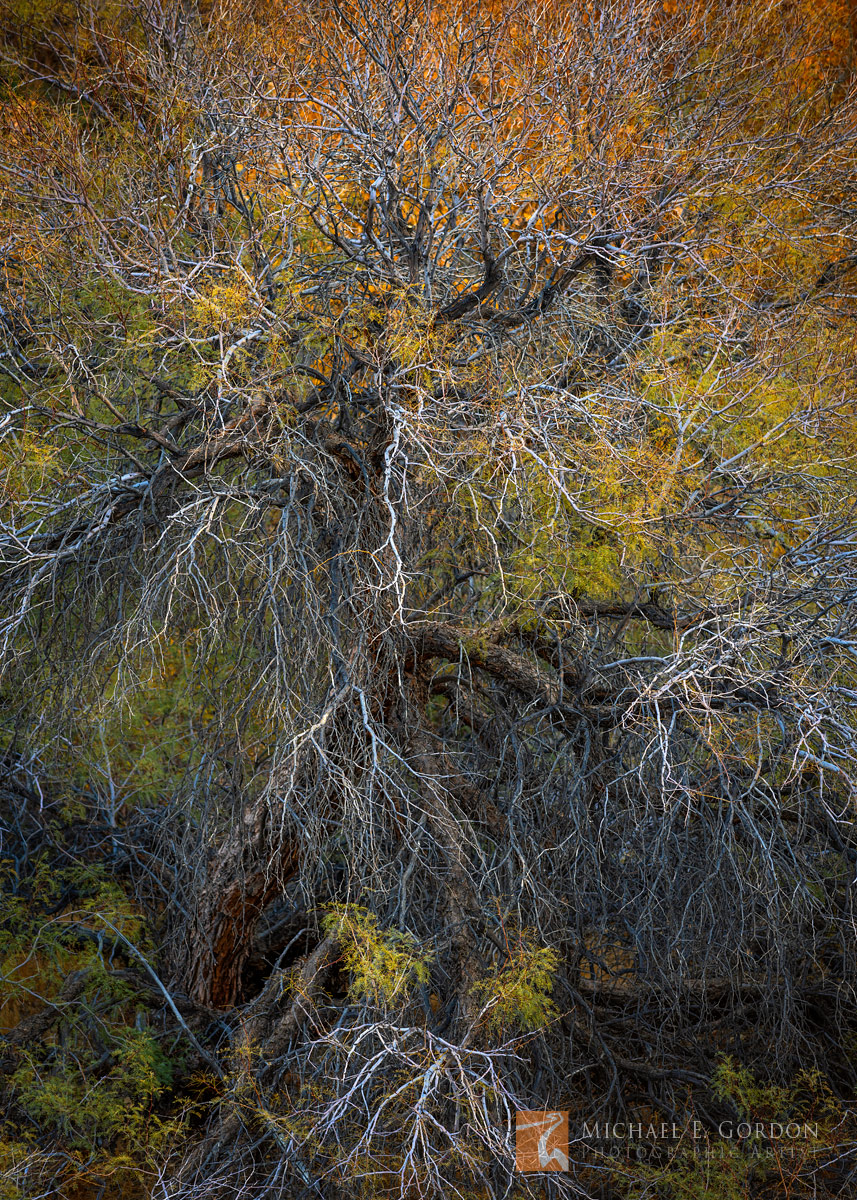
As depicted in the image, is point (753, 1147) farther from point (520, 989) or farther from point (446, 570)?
point (446, 570)

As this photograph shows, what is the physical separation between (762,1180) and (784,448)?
3.84 meters

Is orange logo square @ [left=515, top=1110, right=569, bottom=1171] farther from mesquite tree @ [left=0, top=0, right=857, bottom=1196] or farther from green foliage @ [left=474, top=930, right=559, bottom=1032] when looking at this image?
green foliage @ [left=474, top=930, right=559, bottom=1032]

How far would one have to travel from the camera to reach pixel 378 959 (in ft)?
13.7

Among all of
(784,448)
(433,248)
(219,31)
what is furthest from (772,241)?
(219,31)

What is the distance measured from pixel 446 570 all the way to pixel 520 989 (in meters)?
2.45

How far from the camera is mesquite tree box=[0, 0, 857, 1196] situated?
4.49 meters

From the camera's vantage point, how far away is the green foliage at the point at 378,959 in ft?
13.6

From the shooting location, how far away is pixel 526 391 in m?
4.61

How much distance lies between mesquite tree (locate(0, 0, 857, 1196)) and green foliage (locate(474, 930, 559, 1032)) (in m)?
0.03

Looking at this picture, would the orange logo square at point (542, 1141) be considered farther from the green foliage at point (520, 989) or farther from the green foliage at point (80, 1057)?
the green foliage at point (80, 1057)

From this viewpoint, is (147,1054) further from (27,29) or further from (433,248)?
(27,29)

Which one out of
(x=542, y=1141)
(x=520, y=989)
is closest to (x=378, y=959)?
(x=520, y=989)

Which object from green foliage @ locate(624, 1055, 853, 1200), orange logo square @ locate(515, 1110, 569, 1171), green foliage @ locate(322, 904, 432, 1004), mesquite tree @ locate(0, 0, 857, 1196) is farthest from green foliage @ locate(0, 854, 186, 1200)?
green foliage @ locate(624, 1055, 853, 1200)

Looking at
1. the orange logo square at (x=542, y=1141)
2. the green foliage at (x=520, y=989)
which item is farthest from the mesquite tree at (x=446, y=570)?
the orange logo square at (x=542, y=1141)
